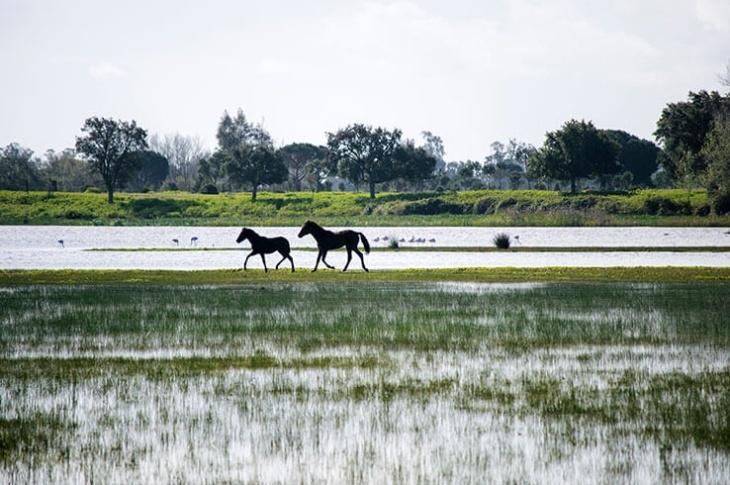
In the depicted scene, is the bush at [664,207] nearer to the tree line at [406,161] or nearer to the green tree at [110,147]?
the tree line at [406,161]

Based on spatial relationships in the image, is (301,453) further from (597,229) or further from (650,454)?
(597,229)

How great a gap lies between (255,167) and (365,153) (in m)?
14.8

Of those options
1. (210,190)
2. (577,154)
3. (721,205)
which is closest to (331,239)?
(721,205)

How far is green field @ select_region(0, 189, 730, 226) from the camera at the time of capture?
107 m

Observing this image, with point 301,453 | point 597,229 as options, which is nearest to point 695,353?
point 301,453

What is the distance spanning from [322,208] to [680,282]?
94.2 metres

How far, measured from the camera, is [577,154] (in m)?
130

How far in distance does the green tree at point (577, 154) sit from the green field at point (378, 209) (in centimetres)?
398

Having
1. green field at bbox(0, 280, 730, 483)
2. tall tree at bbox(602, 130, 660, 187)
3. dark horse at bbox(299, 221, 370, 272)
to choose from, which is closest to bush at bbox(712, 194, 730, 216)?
dark horse at bbox(299, 221, 370, 272)

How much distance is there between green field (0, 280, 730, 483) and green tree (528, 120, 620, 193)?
327 ft

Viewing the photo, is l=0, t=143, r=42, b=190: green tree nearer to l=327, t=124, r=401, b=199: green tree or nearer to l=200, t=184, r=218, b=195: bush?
l=200, t=184, r=218, b=195: bush

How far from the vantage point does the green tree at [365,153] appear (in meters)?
150

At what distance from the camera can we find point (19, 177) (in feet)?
589

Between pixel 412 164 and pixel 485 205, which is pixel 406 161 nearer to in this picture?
pixel 412 164
